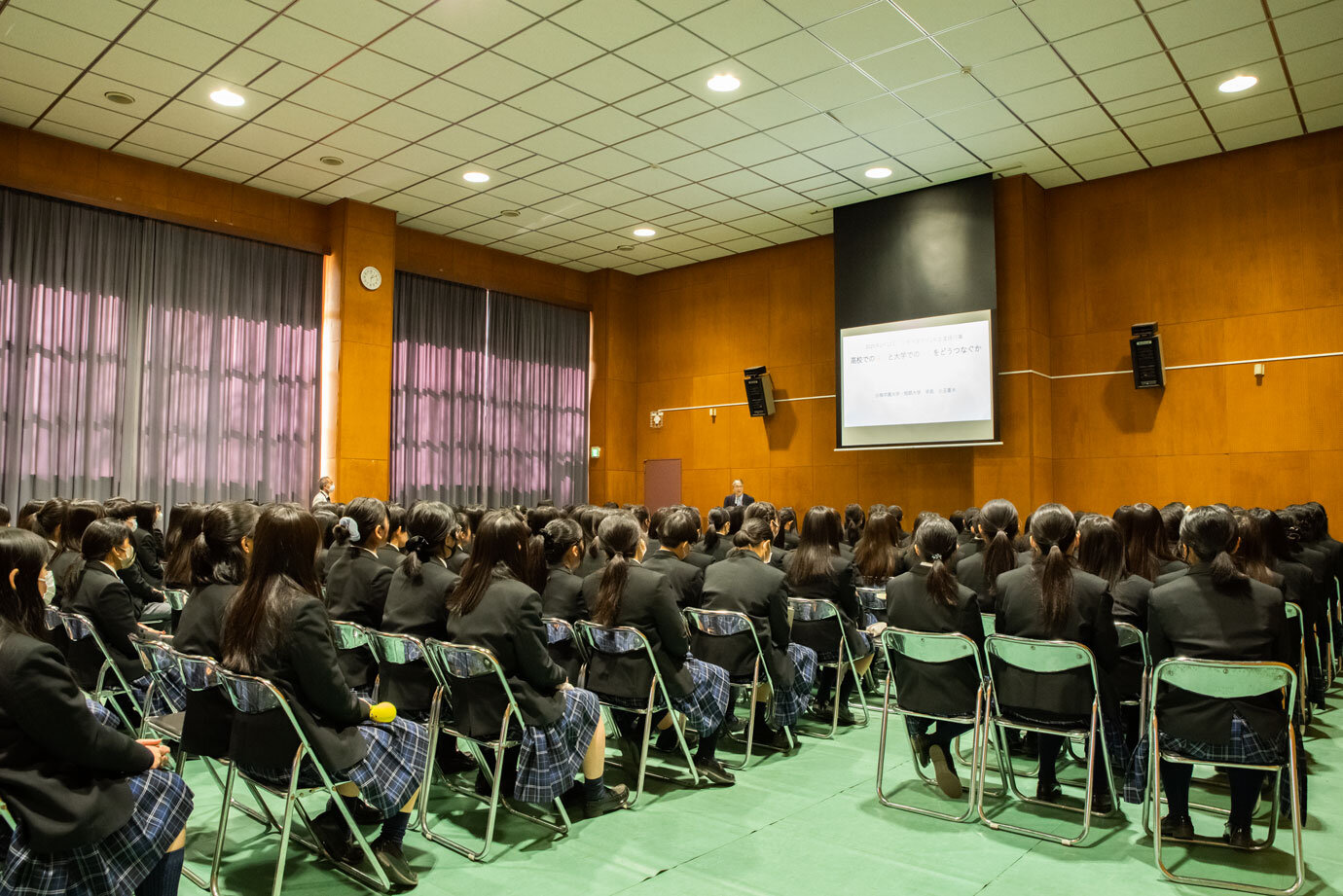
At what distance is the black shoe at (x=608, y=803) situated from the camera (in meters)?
3.77

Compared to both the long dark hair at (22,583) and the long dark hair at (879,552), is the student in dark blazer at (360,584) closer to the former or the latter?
the long dark hair at (22,583)

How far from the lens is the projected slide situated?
31.6ft

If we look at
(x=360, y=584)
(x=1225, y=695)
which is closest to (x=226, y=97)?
(x=360, y=584)

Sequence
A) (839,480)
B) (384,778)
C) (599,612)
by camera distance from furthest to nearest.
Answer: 1. (839,480)
2. (599,612)
3. (384,778)

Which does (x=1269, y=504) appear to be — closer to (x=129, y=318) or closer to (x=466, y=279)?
(x=466, y=279)

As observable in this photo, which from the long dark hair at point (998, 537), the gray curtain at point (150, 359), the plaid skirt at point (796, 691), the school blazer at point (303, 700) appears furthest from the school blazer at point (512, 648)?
the gray curtain at point (150, 359)

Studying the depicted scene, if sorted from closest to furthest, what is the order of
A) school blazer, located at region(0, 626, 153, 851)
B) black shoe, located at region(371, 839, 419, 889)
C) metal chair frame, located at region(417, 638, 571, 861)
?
school blazer, located at region(0, 626, 153, 851) < black shoe, located at region(371, 839, 419, 889) < metal chair frame, located at region(417, 638, 571, 861)

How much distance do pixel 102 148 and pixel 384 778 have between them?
8.60 meters

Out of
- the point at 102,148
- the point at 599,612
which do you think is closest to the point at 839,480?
the point at 599,612

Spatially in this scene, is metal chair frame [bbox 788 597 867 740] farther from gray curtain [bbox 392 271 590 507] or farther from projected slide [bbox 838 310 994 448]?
gray curtain [bbox 392 271 590 507]

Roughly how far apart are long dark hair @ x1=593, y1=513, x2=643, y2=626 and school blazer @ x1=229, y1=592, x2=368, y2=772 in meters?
1.27

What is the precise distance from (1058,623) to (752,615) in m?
1.44

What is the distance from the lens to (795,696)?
4.71 m

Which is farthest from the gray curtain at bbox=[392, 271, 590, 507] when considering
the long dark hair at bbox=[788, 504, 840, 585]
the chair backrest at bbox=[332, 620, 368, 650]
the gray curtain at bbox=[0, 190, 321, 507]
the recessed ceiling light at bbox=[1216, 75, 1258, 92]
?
the recessed ceiling light at bbox=[1216, 75, 1258, 92]
